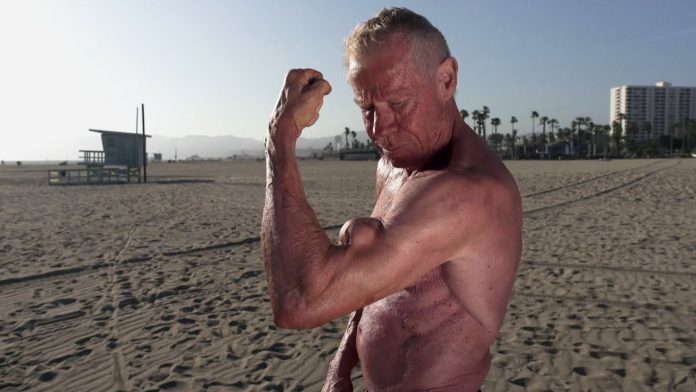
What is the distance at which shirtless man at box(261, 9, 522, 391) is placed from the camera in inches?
40.9

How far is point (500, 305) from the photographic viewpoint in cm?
128

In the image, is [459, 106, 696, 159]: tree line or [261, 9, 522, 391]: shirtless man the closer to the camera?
[261, 9, 522, 391]: shirtless man

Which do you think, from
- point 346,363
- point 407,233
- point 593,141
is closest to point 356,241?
point 407,233

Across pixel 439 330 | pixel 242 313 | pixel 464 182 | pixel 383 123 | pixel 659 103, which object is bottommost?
pixel 242 313

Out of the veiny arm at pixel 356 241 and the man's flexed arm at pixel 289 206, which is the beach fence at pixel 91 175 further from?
the veiny arm at pixel 356 241

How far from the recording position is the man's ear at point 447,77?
123 centimetres

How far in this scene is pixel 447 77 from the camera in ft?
4.09

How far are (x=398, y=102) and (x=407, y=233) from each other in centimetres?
32

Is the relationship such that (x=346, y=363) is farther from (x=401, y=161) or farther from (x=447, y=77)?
(x=447, y=77)

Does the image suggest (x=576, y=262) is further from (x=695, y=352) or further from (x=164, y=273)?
(x=164, y=273)

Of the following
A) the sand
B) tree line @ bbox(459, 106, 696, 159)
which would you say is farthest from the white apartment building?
the sand

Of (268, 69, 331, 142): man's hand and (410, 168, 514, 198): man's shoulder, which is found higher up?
(268, 69, 331, 142): man's hand

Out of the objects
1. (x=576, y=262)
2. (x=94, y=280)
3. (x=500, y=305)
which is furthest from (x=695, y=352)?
(x=94, y=280)

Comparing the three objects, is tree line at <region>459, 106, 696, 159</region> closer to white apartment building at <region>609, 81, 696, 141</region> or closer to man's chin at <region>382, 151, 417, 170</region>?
white apartment building at <region>609, 81, 696, 141</region>
